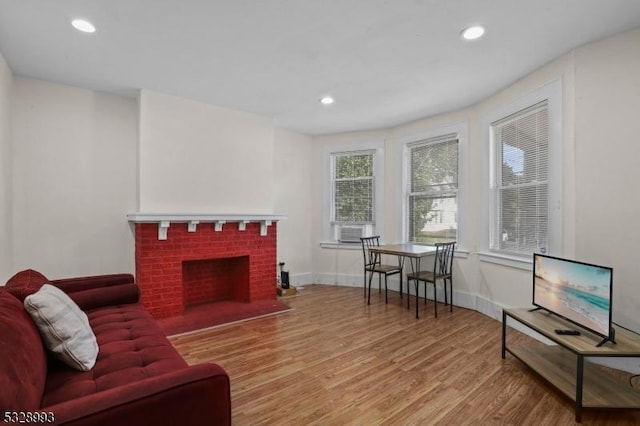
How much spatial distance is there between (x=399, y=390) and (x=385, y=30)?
260 cm

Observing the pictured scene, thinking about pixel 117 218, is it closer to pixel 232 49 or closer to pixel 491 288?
pixel 232 49

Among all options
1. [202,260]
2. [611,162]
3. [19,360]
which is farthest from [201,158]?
[611,162]

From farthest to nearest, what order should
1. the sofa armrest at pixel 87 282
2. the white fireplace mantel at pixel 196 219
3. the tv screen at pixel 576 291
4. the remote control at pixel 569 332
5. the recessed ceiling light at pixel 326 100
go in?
1. the recessed ceiling light at pixel 326 100
2. the white fireplace mantel at pixel 196 219
3. the sofa armrest at pixel 87 282
4. the remote control at pixel 569 332
5. the tv screen at pixel 576 291

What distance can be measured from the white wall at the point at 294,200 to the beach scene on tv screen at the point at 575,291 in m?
3.43

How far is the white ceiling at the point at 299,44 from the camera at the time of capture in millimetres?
2105

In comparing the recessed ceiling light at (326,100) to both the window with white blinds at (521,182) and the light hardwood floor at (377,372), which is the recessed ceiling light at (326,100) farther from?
the light hardwood floor at (377,372)

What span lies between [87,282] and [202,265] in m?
1.56

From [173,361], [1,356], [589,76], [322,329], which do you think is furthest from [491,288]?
[1,356]

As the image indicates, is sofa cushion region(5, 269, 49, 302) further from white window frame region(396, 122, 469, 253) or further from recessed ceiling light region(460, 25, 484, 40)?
white window frame region(396, 122, 469, 253)

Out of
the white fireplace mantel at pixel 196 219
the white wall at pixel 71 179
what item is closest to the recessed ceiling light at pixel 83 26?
the white wall at pixel 71 179

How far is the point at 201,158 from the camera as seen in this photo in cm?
383

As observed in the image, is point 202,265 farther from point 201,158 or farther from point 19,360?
point 19,360

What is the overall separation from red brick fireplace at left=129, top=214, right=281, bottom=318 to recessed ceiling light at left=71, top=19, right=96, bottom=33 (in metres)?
1.69

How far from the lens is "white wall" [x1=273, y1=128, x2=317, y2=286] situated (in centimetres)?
505
